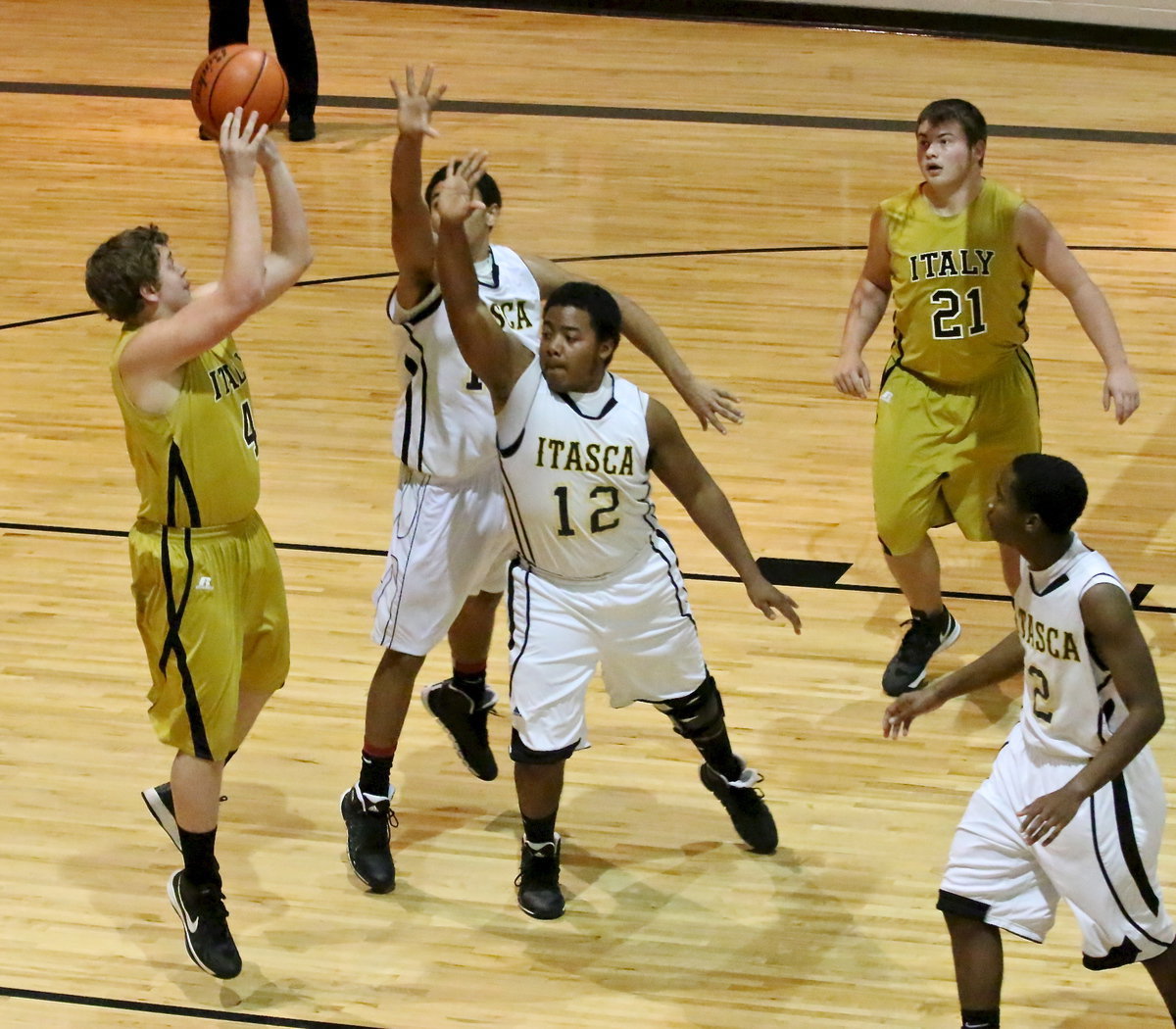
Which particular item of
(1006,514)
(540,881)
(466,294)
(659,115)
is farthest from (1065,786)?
(659,115)

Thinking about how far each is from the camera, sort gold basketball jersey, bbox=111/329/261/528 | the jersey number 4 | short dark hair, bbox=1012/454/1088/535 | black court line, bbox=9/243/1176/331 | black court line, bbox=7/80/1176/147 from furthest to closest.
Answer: black court line, bbox=7/80/1176/147 → black court line, bbox=9/243/1176/331 → the jersey number 4 → gold basketball jersey, bbox=111/329/261/528 → short dark hair, bbox=1012/454/1088/535

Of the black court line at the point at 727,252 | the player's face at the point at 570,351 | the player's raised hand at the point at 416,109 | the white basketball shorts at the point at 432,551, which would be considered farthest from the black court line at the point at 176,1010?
the black court line at the point at 727,252

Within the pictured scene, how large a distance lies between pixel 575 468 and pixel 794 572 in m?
2.23

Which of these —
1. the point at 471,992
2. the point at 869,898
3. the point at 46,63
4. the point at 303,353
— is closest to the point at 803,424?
the point at 303,353

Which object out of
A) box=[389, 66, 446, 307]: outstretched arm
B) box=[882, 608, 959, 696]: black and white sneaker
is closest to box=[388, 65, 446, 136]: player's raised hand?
box=[389, 66, 446, 307]: outstretched arm

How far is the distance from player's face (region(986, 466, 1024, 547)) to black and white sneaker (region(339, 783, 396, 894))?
1897mm

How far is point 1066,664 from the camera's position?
337 centimetres

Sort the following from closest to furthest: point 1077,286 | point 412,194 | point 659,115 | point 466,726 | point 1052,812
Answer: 1. point 1052,812
2. point 412,194
3. point 466,726
4. point 1077,286
5. point 659,115

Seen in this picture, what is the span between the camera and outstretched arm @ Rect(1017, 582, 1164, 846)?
10.6 feet

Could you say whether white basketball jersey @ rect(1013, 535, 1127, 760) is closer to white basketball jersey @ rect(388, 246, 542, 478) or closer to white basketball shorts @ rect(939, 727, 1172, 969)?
white basketball shorts @ rect(939, 727, 1172, 969)

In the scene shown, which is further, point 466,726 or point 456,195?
point 466,726

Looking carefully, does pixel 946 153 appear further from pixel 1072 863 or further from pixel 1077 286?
pixel 1072 863

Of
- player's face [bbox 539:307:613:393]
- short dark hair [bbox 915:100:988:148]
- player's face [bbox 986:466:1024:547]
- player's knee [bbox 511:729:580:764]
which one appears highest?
short dark hair [bbox 915:100:988:148]

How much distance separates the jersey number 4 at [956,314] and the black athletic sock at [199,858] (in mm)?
2689
